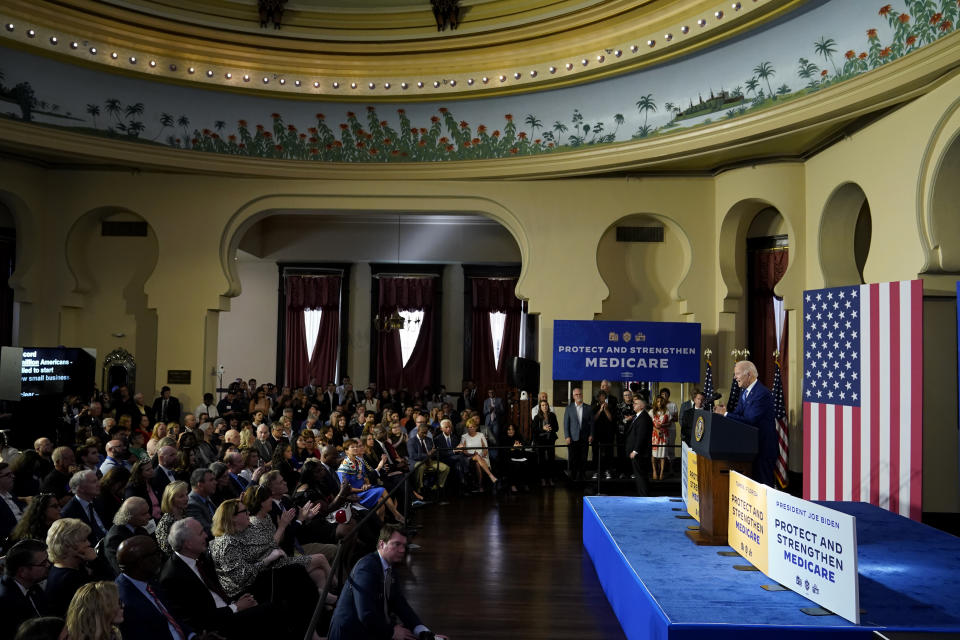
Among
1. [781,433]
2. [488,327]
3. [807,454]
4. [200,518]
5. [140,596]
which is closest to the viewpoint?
[140,596]

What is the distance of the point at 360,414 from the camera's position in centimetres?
1334

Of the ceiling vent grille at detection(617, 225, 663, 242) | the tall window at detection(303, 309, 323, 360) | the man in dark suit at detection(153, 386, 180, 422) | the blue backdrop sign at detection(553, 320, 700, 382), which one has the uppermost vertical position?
the ceiling vent grille at detection(617, 225, 663, 242)

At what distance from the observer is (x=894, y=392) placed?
8125 mm

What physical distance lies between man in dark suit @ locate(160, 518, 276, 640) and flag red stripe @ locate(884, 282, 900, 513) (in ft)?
19.9

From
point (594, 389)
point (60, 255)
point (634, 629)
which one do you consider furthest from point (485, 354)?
point (634, 629)

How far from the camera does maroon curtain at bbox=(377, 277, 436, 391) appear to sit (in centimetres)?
2036

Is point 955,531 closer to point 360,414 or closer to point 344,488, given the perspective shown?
point 344,488

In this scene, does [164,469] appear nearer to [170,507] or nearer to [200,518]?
[200,518]

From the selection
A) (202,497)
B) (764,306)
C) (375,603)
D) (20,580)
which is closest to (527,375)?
(764,306)

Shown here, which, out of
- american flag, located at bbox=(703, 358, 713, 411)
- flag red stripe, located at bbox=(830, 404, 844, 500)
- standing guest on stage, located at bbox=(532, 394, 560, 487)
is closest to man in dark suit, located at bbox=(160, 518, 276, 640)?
flag red stripe, located at bbox=(830, 404, 844, 500)

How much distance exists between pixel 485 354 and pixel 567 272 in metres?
6.55

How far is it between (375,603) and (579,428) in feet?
25.1

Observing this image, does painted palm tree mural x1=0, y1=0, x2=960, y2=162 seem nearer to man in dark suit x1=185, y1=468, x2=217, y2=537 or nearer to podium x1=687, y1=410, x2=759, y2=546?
podium x1=687, y1=410, x2=759, y2=546

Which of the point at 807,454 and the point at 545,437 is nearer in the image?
the point at 807,454
